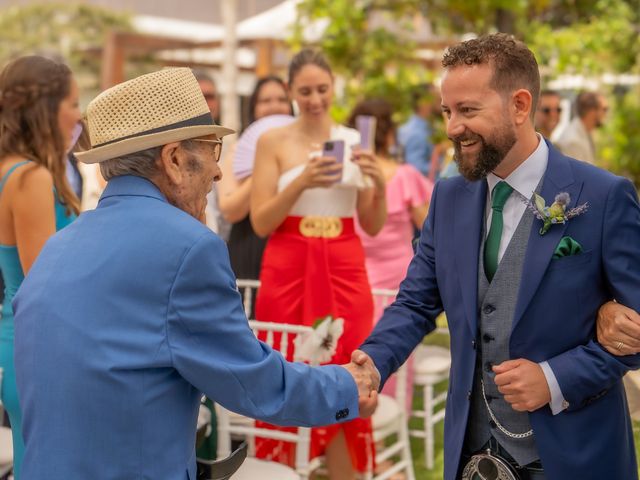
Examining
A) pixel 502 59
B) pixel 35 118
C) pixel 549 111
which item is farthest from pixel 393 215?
pixel 502 59

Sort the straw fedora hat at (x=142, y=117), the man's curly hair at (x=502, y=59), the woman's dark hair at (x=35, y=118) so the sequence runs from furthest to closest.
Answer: the woman's dark hair at (x=35, y=118)
the man's curly hair at (x=502, y=59)
the straw fedora hat at (x=142, y=117)

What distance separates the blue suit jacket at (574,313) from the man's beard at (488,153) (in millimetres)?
136

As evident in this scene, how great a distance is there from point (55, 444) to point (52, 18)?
93.5 ft

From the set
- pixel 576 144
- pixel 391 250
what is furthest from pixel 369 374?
pixel 576 144

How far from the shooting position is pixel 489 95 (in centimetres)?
234

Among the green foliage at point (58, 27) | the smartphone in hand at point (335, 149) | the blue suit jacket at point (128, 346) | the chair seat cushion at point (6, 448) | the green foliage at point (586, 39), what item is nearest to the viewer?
the blue suit jacket at point (128, 346)

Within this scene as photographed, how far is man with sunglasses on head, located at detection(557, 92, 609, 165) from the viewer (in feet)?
23.2

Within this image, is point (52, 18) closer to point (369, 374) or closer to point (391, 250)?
point (391, 250)

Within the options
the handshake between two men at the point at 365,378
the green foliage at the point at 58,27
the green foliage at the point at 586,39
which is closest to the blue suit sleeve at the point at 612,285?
the handshake between two men at the point at 365,378

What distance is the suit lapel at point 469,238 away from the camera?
7.89ft

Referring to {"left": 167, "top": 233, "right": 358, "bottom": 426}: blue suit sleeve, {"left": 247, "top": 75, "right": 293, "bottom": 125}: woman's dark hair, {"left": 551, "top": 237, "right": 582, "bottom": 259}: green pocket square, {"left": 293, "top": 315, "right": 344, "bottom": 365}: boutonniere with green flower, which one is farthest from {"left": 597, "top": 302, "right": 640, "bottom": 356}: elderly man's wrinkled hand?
{"left": 247, "top": 75, "right": 293, "bottom": 125}: woman's dark hair

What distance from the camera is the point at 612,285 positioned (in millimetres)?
2256

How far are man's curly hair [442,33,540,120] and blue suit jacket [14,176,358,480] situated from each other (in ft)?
2.86

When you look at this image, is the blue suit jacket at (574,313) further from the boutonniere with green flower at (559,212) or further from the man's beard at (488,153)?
the man's beard at (488,153)
